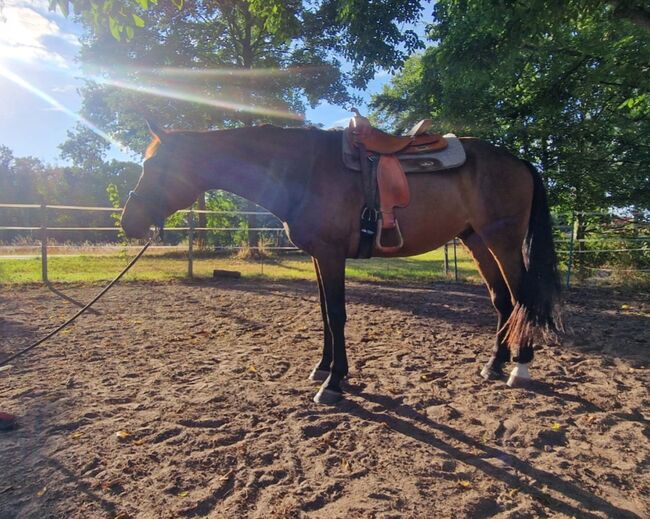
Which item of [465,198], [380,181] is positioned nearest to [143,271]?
[380,181]

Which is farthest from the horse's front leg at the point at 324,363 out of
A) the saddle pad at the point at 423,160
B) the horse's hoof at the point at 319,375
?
the saddle pad at the point at 423,160

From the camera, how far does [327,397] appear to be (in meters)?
3.04

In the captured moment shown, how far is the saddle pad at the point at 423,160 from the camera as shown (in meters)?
3.19

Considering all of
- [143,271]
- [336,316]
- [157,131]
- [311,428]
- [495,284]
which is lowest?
[311,428]

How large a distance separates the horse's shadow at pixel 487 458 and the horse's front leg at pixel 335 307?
19 cm

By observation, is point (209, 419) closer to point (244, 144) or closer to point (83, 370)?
point (83, 370)

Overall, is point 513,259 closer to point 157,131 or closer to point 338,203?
point 338,203

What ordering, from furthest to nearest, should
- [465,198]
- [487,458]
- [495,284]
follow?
[495,284], [465,198], [487,458]

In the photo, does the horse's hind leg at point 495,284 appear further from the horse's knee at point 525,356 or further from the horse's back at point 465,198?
the horse's back at point 465,198

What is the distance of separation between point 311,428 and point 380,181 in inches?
72.0

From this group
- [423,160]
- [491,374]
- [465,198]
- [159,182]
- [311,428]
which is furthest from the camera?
[491,374]

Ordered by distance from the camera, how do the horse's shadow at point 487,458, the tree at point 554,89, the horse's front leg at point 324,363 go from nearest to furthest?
the horse's shadow at point 487,458 → the horse's front leg at point 324,363 → the tree at point 554,89

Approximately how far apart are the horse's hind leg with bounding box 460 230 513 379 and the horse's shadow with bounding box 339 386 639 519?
2.00ft

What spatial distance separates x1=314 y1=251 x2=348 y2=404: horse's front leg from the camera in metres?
3.13
